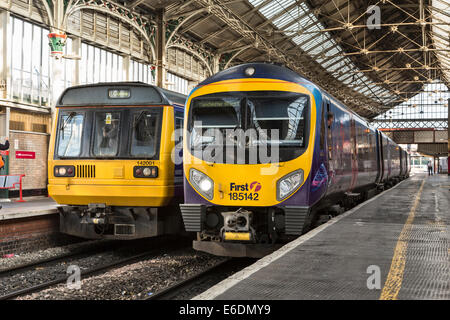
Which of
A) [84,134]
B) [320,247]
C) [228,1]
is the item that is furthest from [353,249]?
[228,1]

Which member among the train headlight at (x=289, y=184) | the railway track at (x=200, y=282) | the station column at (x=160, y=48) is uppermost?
the station column at (x=160, y=48)

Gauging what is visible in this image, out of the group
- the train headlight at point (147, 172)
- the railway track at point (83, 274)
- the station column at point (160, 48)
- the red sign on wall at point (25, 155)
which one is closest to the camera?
the railway track at point (83, 274)

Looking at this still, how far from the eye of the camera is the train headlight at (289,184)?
7.02 meters

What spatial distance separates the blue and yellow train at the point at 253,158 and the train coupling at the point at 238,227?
1cm

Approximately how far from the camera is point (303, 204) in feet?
22.9

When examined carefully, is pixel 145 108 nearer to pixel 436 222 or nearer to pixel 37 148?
pixel 436 222

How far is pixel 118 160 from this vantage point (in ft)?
27.8

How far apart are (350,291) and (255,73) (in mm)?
4129

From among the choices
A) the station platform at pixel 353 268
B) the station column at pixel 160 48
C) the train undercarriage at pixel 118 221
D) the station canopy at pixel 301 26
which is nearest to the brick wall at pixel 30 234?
the train undercarriage at pixel 118 221

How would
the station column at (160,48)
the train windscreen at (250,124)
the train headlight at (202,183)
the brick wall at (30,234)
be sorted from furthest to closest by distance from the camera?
the station column at (160,48) < the brick wall at (30,234) < the train headlight at (202,183) < the train windscreen at (250,124)

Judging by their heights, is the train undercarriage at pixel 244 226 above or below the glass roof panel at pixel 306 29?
below

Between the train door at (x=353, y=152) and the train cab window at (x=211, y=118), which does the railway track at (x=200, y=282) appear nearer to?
the train cab window at (x=211, y=118)

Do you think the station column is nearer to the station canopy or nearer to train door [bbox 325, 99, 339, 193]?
the station canopy

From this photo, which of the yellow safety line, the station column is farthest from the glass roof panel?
the yellow safety line
